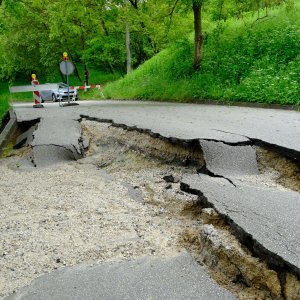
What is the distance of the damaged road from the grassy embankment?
3628 mm

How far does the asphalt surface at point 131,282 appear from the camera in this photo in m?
2.38

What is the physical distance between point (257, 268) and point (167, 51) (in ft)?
64.5

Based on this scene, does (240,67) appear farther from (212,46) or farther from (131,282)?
(131,282)

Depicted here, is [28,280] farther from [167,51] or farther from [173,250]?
[167,51]

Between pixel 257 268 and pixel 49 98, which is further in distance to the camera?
pixel 49 98

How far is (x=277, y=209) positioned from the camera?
129 inches

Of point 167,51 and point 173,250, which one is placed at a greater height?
point 167,51

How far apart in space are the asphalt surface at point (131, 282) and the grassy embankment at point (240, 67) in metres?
8.87

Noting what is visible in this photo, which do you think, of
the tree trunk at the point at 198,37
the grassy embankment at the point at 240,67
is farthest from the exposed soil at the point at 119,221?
the tree trunk at the point at 198,37

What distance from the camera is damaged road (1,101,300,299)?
2490mm

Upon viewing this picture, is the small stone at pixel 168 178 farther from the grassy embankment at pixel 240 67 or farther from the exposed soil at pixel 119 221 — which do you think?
the grassy embankment at pixel 240 67

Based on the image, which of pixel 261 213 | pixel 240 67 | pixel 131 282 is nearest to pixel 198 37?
pixel 240 67

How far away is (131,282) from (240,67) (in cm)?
1265

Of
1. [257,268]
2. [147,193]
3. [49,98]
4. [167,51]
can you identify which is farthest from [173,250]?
[49,98]
